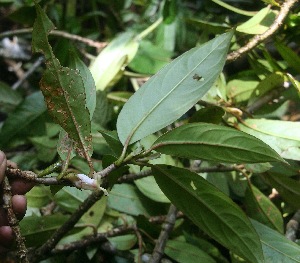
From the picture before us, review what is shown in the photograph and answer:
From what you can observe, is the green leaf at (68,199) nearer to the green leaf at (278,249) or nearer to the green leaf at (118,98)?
A: the green leaf at (118,98)

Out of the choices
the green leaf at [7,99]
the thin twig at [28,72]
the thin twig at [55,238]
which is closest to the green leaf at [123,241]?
the thin twig at [55,238]

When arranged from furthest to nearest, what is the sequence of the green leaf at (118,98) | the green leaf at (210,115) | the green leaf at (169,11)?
the green leaf at (169,11), the green leaf at (118,98), the green leaf at (210,115)

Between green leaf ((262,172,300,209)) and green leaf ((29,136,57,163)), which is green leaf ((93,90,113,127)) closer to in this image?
green leaf ((29,136,57,163))

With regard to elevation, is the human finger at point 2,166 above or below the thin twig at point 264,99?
above

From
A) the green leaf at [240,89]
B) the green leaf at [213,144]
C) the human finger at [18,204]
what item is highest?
the green leaf at [213,144]

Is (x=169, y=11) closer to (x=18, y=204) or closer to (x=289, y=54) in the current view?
(x=289, y=54)

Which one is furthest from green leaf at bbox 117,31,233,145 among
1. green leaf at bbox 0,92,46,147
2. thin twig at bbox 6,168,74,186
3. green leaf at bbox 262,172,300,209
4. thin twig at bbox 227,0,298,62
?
green leaf at bbox 0,92,46,147

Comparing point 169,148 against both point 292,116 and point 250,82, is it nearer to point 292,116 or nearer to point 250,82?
point 250,82
